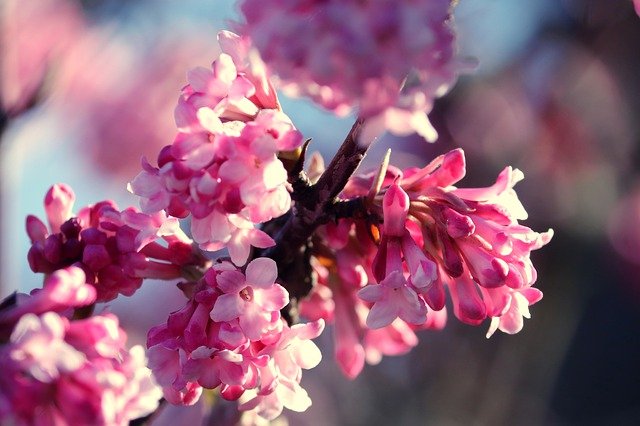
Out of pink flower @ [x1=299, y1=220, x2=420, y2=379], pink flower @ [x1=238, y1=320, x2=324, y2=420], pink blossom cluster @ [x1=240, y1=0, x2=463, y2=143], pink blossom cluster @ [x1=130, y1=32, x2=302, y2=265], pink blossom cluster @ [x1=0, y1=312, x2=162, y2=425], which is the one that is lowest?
pink flower @ [x1=299, y1=220, x2=420, y2=379]

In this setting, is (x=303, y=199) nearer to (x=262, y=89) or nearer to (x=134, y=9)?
(x=262, y=89)

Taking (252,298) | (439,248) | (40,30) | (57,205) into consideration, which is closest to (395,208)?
(439,248)

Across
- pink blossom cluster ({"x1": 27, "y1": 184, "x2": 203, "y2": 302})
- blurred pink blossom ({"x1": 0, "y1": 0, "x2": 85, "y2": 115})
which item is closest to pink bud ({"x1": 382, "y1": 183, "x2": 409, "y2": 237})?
pink blossom cluster ({"x1": 27, "y1": 184, "x2": 203, "y2": 302})

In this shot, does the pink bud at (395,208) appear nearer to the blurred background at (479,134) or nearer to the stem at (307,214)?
the stem at (307,214)

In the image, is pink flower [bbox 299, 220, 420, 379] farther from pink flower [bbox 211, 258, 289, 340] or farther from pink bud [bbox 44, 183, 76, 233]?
pink bud [bbox 44, 183, 76, 233]

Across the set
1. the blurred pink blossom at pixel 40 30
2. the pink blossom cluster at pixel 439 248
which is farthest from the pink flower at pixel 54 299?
the blurred pink blossom at pixel 40 30

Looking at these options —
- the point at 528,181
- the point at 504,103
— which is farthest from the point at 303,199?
the point at 504,103

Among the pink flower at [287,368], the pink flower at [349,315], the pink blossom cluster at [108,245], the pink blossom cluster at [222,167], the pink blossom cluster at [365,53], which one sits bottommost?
the pink flower at [349,315]
